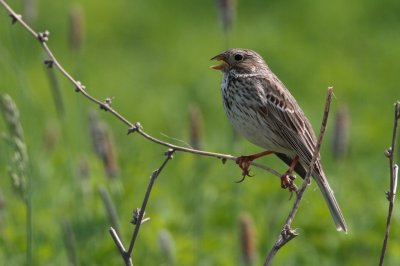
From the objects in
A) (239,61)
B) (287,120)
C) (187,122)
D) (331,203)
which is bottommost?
(187,122)

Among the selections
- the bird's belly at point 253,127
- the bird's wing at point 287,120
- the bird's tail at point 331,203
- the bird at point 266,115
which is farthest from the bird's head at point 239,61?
the bird's tail at point 331,203

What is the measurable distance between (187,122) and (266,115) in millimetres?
5892

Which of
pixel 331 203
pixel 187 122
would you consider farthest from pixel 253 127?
pixel 187 122

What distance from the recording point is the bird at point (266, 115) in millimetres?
5672

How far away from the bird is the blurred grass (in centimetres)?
47

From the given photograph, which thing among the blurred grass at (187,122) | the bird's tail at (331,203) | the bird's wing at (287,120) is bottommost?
the blurred grass at (187,122)

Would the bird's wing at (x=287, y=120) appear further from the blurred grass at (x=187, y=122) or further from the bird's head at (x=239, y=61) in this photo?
the blurred grass at (x=187, y=122)

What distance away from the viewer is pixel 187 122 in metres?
11.8

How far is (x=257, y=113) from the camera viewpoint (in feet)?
19.2

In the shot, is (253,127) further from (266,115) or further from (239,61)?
(239,61)

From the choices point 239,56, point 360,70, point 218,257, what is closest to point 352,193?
point 218,257

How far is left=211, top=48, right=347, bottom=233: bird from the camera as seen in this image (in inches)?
223

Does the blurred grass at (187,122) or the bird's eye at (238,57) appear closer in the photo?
the bird's eye at (238,57)

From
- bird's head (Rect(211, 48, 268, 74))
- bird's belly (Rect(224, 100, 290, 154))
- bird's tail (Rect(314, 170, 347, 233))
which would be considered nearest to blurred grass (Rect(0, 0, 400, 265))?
bird's belly (Rect(224, 100, 290, 154))
